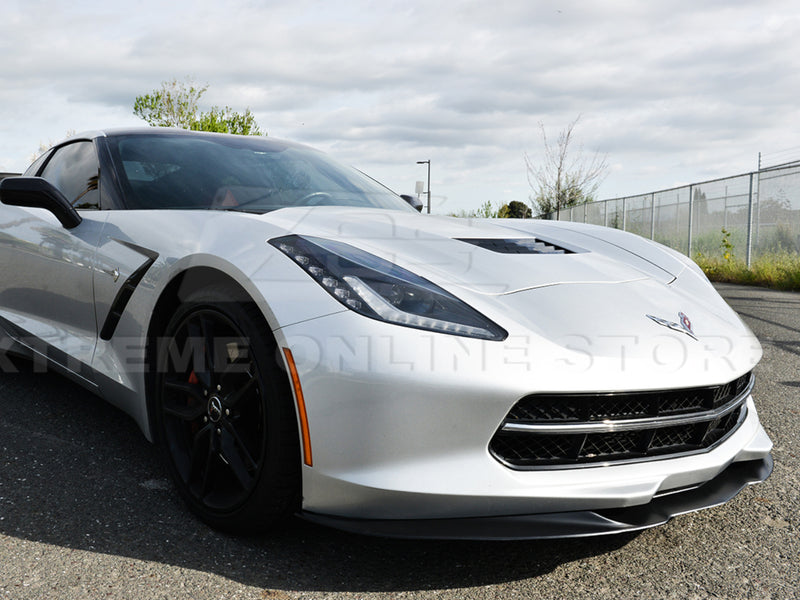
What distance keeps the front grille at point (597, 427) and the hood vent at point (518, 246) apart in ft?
2.18

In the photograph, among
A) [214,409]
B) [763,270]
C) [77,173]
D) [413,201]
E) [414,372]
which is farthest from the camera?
[763,270]

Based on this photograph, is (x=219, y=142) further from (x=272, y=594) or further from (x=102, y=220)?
(x=272, y=594)

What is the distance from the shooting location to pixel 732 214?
45.0 ft

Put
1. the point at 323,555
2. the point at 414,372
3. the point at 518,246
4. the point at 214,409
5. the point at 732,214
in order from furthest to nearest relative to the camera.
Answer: the point at 732,214 < the point at 518,246 < the point at 214,409 < the point at 323,555 < the point at 414,372

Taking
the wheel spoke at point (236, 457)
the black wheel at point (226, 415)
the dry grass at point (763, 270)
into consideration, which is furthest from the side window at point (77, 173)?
the dry grass at point (763, 270)

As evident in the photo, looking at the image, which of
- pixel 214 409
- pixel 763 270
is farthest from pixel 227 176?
pixel 763 270

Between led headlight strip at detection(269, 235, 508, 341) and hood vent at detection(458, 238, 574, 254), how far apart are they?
45 cm

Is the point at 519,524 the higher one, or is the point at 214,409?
the point at 214,409

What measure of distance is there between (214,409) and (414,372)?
73cm

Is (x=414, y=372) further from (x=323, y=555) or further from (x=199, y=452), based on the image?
(x=199, y=452)

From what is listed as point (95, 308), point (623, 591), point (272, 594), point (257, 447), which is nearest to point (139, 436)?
point (95, 308)

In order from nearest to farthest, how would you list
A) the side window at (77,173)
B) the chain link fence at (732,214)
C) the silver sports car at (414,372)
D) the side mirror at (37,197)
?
the silver sports car at (414,372), the side mirror at (37,197), the side window at (77,173), the chain link fence at (732,214)

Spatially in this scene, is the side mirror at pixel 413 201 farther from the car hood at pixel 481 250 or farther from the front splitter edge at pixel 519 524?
the front splitter edge at pixel 519 524

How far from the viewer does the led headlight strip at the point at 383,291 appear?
1.73 m
